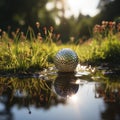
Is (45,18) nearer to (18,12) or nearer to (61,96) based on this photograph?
(18,12)

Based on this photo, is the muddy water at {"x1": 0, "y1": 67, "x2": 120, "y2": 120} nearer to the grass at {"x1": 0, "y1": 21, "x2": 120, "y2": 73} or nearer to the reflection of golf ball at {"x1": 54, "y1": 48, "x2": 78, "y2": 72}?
the reflection of golf ball at {"x1": 54, "y1": 48, "x2": 78, "y2": 72}

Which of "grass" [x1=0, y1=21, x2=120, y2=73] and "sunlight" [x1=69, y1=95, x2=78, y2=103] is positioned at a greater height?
"grass" [x1=0, y1=21, x2=120, y2=73]

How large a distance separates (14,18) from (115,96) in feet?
75.4

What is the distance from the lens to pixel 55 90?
239 inches

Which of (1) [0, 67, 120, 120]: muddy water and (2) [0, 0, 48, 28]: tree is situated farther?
(2) [0, 0, 48, 28]: tree

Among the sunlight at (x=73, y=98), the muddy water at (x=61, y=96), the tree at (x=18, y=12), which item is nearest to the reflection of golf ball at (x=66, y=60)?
the muddy water at (x=61, y=96)

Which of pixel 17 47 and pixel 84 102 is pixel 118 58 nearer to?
pixel 17 47

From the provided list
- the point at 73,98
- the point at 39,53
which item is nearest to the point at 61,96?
the point at 73,98

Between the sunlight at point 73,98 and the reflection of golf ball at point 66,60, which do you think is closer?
the sunlight at point 73,98

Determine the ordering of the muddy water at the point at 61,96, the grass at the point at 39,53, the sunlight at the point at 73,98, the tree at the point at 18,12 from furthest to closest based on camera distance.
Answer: the tree at the point at 18,12 → the grass at the point at 39,53 → the sunlight at the point at 73,98 → the muddy water at the point at 61,96

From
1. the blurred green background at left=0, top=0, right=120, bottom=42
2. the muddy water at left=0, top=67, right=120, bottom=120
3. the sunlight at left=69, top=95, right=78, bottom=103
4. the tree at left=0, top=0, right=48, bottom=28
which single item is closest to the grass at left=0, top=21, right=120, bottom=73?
the muddy water at left=0, top=67, right=120, bottom=120

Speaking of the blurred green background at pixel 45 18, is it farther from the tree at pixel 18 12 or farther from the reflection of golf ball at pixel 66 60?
the reflection of golf ball at pixel 66 60

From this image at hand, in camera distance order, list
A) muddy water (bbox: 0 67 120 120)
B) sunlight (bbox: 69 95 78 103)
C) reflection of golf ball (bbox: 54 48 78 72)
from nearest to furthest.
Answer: muddy water (bbox: 0 67 120 120) → sunlight (bbox: 69 95 78 103) → reflection of golf ball (bbox: 54 48 78 72)

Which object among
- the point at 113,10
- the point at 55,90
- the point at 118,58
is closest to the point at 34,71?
the point at 55,90
